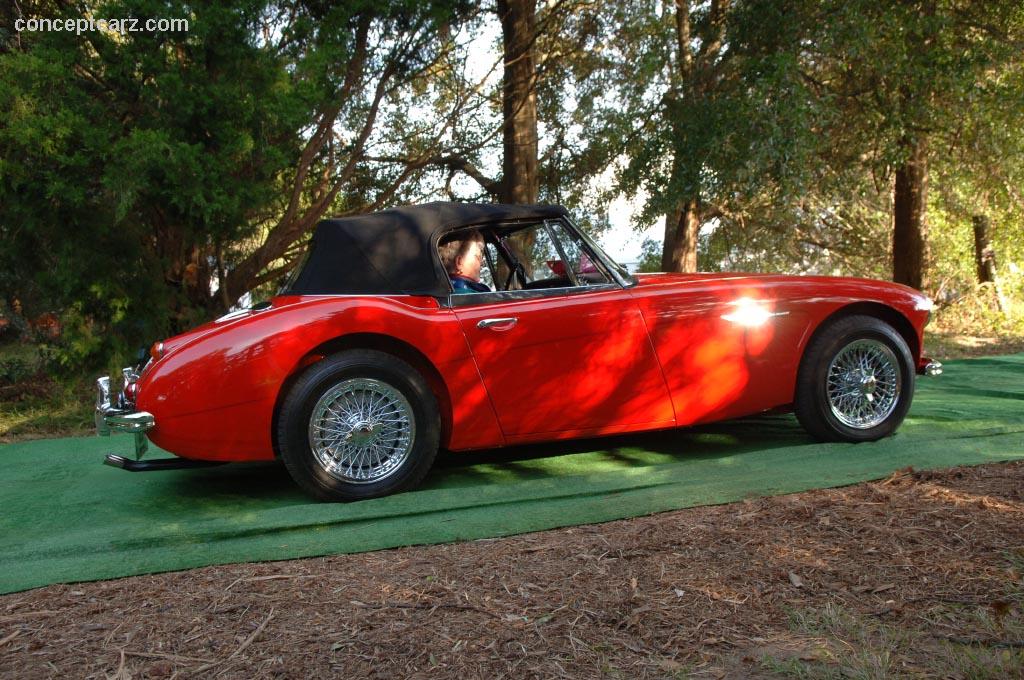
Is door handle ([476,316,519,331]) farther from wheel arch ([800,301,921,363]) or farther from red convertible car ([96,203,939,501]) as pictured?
wheel arch ([800,301,921,363])

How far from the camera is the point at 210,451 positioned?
4.07m

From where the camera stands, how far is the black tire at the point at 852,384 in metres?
4.86

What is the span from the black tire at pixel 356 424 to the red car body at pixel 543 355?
0.12m

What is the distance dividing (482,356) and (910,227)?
10448mm

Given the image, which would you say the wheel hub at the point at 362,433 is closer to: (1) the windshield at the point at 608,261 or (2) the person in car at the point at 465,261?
(2) the person in car at the point at 465,261

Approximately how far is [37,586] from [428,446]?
1.76 m

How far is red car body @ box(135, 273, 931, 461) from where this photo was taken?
4047 mm

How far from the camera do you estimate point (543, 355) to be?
4.45 metres

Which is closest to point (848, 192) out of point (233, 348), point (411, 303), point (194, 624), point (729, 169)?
point (729, 169)

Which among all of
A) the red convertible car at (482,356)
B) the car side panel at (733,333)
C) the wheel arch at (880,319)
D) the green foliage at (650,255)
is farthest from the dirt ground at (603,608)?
the green foliage at (650,255)

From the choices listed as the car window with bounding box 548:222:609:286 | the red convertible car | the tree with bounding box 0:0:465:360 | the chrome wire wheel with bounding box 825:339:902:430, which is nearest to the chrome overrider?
the red convertible car

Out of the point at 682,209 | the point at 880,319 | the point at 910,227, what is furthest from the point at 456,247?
the point at 910,227

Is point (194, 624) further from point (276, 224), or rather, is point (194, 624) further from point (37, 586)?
point (276, 224)

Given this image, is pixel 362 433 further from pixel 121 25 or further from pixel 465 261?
pixel 121 25
